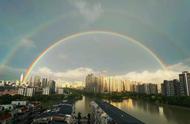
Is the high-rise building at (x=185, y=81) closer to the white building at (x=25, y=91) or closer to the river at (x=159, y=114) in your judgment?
the river at (x=159, y=114)

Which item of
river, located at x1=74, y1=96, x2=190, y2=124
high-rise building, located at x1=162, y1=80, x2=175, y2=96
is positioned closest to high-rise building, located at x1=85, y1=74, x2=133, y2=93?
high-rise building, located at x1=162, y1=80, x2=175, y2=96

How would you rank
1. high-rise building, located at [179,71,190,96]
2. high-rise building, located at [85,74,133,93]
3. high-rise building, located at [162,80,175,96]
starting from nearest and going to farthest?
high-rise building, located at [179,71,190,96], high-rise building, located at [162,80,175,96], high-rise building, located at [85,74,133,93]

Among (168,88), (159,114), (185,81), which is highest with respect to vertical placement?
(185,81)

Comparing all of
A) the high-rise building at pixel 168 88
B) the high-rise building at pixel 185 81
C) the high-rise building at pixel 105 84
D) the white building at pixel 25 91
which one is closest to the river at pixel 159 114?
the high-rise building at pixel 185 81

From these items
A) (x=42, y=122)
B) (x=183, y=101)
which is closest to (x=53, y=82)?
(x=183, y=101)

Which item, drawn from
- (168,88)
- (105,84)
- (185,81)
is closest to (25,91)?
(105,84)

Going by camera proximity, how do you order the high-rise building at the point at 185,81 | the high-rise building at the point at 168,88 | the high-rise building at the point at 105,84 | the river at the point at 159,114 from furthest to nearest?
1. the high-rise building at the point at 105,84
2. the high-rise building at the point at 168,88
3. the high-rise building at the point at 185,81
4. the river at the point at 159,114

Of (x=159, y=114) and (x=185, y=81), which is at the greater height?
(x=185, y=81)

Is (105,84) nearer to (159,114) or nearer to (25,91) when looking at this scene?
(25,91)

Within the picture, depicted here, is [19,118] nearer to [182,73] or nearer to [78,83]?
[182,73]

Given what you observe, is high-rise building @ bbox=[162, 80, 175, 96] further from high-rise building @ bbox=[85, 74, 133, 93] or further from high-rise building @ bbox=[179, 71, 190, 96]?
high-rise building @ bbox=[85, 74, 133, 93]

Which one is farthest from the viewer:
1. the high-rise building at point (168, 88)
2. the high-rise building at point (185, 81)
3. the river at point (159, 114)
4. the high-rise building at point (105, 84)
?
the high-rise building at point (105, 84)
